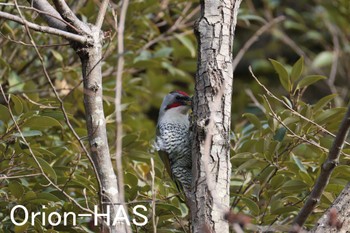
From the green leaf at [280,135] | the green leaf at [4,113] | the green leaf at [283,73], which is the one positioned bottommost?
the green leaf at [280,135]

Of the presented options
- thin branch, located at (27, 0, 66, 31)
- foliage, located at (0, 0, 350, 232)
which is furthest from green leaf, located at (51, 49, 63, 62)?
thin branch, located at (27, 0, 66, 31)

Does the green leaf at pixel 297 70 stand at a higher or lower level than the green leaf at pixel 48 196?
higher

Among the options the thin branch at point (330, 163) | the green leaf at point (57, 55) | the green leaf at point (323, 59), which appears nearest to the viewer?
the thin branch at point (330, 163)

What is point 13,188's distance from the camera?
118 inches

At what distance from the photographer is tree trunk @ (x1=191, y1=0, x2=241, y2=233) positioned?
2.40m

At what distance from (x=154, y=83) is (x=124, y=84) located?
4.48 feet

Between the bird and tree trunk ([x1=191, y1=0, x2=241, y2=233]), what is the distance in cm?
64

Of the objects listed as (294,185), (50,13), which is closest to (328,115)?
(294,185)

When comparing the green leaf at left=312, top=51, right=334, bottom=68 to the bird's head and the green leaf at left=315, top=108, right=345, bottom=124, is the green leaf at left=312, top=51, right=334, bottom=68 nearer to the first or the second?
the bird's head

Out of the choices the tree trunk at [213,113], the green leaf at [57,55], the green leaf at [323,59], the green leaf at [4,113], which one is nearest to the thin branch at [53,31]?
the tree trunk at [213,113]

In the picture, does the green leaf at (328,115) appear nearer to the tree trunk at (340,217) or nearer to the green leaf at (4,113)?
the tree trunk at (340,217)

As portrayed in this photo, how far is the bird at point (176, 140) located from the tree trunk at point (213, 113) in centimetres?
64

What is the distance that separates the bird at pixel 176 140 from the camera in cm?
336

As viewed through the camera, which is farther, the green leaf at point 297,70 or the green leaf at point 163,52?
the green leaf at point 163,52
